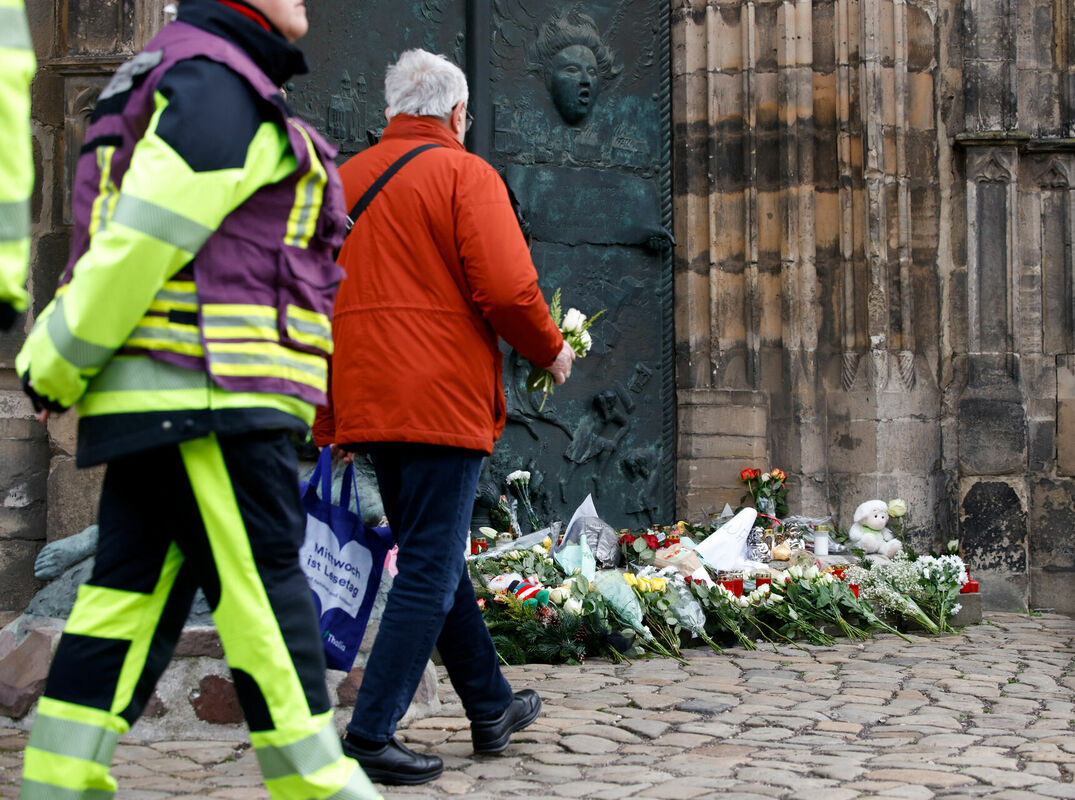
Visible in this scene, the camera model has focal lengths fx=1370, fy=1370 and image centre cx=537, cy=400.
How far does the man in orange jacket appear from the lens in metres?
3.42

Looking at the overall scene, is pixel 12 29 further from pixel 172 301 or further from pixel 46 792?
pixel 46 792

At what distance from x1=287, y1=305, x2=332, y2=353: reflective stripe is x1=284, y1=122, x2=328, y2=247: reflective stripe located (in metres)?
0.14

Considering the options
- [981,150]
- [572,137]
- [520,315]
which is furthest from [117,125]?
[981,150]

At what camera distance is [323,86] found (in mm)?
7715

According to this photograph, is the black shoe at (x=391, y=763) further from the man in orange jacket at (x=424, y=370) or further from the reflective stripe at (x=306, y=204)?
the reflective stripe at (x=306, y=204)

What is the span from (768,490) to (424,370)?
507 cm

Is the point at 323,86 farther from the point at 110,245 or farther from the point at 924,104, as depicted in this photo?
the point at 110,245

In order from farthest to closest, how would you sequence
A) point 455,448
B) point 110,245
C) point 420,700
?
point 420,700 < point 455,448 < point 110,245

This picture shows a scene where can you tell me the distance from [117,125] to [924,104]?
6903 millimetres

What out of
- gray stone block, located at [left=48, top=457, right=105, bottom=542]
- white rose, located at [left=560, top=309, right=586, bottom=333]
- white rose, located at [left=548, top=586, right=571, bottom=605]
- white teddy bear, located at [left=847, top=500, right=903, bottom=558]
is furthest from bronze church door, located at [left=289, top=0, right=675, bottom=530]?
white rose, located at [left=560, top=309, right=586, bottom=333]

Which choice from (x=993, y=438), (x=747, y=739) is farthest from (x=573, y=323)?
(x=993, y=438)

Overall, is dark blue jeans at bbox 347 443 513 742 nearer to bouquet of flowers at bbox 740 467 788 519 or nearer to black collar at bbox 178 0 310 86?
black collar at bbox 178 0 310 86

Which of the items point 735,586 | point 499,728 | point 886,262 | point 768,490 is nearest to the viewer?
point 499,728

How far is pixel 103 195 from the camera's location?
2.51 m
